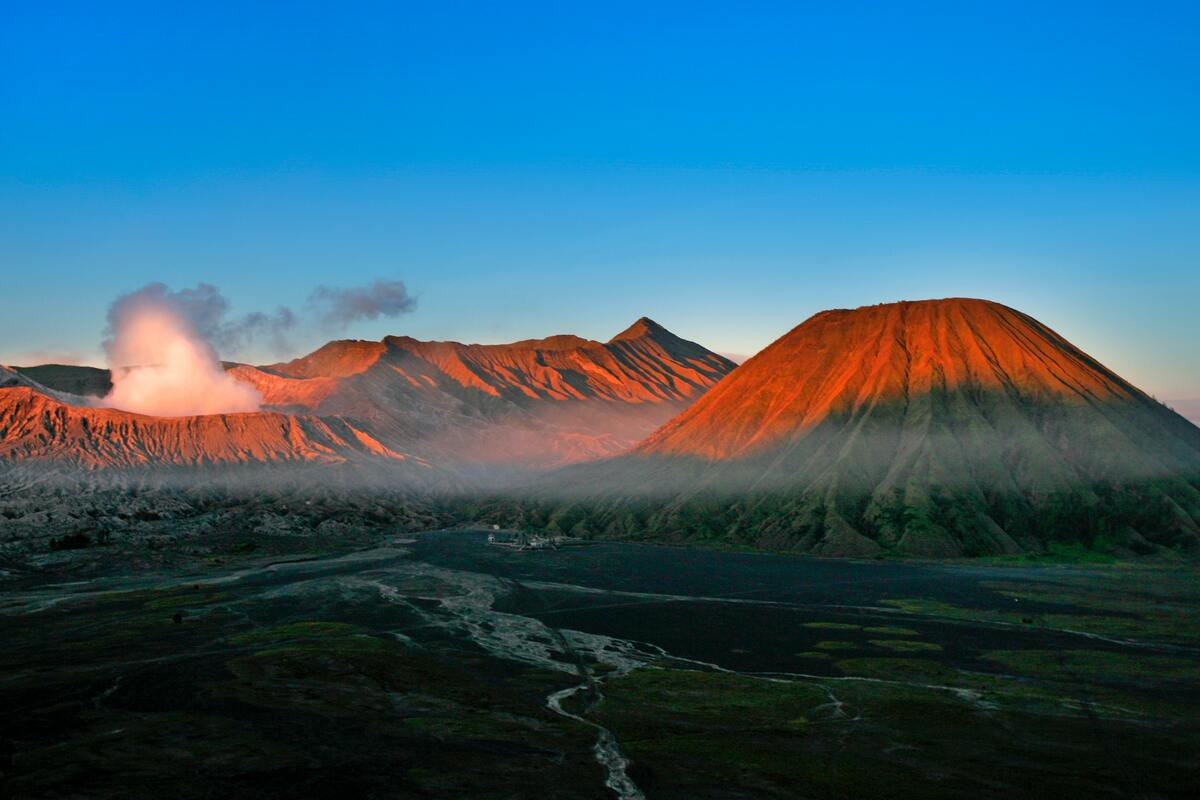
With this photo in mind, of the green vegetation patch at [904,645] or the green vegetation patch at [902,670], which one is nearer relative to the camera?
the green vegetation patch at [902,670]

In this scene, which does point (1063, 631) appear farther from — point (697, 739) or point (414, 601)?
point (414, 601)

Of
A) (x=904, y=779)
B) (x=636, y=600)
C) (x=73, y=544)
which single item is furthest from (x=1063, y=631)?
(x=73, y=544)

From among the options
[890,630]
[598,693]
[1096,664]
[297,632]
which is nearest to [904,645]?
[890,630]

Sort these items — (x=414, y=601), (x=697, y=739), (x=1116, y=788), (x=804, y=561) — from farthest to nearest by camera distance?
(x=804, y=561) < (x=414, y=601) < (x=697, y=739) < (x=1116, y=788)

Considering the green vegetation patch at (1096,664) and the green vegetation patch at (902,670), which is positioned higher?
the green vegetation patch at (1096,664)

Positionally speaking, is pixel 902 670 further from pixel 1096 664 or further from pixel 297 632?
pixel 297 632

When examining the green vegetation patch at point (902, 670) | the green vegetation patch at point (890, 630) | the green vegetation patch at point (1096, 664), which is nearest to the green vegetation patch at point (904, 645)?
the green vegetation patch at point (890, 630)

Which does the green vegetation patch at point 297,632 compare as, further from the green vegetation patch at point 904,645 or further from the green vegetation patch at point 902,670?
the green vegetation patch at point 904,645

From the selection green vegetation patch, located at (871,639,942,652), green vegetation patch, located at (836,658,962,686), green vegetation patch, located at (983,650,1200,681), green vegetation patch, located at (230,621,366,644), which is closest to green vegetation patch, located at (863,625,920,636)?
green vegetation patch, located at (871,639,942,652)
